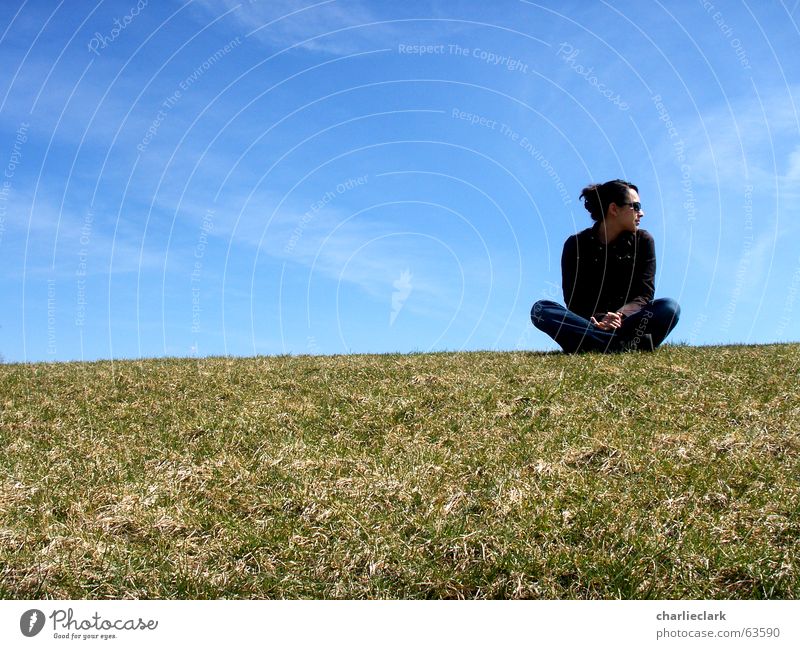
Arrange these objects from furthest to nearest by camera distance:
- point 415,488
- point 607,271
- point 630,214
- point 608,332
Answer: point 607,271 → point 630,214 → point 608,332 → point 415,488

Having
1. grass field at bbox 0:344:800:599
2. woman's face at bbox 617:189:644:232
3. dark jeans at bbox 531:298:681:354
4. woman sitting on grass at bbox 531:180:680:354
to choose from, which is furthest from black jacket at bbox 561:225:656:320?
grass field at bbox 0:344:800:599

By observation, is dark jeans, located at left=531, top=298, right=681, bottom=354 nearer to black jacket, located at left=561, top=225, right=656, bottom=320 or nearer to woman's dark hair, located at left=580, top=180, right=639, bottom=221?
black jacket, located at left=561, top=225, right=656, bottom=320

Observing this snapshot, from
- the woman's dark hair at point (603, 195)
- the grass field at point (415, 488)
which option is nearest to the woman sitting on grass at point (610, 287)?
the woman's dark hair at point (603, 195)

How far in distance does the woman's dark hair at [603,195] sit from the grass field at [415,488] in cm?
338

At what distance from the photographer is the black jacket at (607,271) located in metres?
12.1

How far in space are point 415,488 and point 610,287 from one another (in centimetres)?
789

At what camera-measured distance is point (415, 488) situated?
18.2ft

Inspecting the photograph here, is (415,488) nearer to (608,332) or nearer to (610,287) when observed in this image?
(608,332)

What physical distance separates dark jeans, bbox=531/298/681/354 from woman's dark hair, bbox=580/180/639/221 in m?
1.80

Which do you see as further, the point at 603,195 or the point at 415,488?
the point at 603,195

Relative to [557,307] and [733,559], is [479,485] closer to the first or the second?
[733,559]

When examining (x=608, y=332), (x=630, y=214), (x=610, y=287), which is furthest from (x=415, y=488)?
(x=630, y=214)

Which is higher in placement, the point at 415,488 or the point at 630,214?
the point at 630,214
